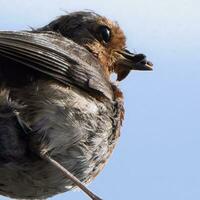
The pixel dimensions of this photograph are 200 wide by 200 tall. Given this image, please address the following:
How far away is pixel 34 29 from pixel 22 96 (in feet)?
5.66

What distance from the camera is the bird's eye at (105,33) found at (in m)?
11.1

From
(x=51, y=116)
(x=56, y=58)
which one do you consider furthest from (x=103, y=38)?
(x=51, y=116)

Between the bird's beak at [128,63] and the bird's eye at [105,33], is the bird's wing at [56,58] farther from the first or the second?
the bird's beak at [128,63]

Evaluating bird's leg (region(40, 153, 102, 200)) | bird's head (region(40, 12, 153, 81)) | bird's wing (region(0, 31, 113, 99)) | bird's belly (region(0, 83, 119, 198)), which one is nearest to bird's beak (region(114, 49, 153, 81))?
bird's head (region(40, 12, 153, 81))

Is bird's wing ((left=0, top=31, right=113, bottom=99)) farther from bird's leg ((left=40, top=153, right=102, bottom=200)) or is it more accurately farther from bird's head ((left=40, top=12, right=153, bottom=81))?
bird's leg ((left=40, top=153, right=102, bottom=200))

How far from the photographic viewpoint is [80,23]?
36.6 ft

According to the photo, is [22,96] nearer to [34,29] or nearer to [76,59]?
[76,59]

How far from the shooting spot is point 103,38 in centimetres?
1109

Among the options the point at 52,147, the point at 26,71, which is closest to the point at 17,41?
the point at 26,71

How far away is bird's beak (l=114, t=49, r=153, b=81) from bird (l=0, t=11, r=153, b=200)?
71 centimetres

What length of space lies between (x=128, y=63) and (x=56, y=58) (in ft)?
5.16

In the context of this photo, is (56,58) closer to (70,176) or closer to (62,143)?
(62,143)

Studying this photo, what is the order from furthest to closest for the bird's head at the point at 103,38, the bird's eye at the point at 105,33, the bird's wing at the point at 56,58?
the bird's eye at the point at 105,33 → the bird's head at the point at 103,38 → the bird's wing at the point at 56,58

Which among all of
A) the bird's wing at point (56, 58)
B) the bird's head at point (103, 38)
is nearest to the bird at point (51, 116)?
the bird's wing at point (56, 58)
